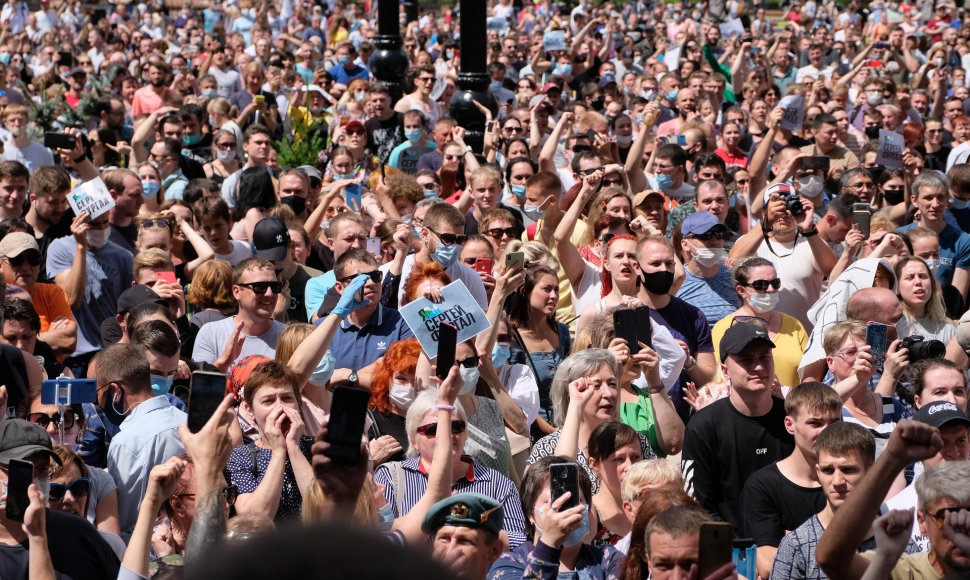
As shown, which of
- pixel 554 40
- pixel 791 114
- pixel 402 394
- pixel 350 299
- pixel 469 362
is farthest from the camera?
pixel 554 40

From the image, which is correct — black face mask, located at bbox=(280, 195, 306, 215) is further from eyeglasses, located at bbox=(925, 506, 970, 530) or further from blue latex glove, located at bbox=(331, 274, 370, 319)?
eyeglasses, located at bbox=(925, 506, 970, 530)

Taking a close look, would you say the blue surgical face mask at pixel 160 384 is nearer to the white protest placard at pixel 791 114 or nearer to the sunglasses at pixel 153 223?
the sunglasses at pixel 153 223

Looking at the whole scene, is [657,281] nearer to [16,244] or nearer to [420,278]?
[420,278]

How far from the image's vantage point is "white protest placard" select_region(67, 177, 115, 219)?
7.52m

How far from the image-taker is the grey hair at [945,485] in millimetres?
3814

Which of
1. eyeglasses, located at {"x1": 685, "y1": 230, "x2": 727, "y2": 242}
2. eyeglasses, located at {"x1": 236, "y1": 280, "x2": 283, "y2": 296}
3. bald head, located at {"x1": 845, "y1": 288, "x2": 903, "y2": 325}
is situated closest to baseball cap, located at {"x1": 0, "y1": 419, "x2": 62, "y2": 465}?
eyeglasses, located at {"x1": 236, "y1": 280, "x2": 283, "y2": 296}

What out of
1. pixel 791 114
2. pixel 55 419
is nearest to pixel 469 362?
pixel 55 419

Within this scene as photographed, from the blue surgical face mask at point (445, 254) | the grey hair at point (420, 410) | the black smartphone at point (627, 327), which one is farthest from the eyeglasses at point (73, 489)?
the blue surgical face mask at point (445, 254)

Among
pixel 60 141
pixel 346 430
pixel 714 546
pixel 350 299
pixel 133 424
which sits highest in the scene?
pixel 346 430

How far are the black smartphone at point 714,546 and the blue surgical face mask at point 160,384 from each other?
10.8 ft

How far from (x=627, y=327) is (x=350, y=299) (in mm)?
1386

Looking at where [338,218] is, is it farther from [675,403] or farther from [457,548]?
[457,548]

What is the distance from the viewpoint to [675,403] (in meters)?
6.62

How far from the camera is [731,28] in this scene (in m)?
23.5
